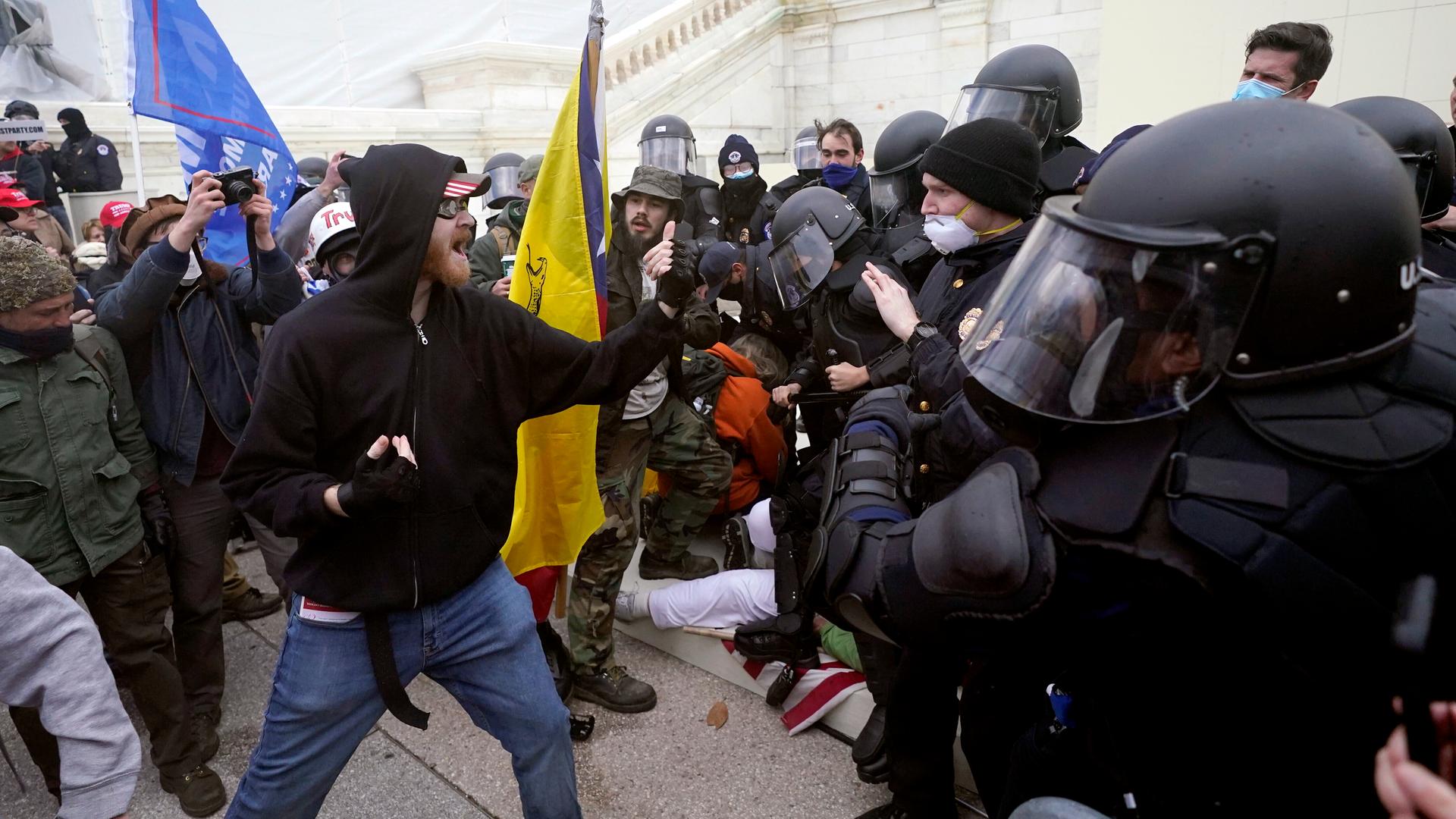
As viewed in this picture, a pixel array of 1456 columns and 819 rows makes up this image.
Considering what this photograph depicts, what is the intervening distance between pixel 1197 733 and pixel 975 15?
1319 cm

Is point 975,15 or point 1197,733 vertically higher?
point 975,15

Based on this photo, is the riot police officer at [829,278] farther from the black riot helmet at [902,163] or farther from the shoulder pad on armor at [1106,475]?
the shoulder pad on armor at [1106,475]

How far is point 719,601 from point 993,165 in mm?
2074

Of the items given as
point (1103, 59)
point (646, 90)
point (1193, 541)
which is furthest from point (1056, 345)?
point (646, 90)

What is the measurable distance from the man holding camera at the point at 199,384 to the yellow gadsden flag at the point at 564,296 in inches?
41.4

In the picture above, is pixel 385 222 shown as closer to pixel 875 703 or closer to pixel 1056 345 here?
pixel 1056 345

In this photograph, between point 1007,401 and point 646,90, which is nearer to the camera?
point 1007,401

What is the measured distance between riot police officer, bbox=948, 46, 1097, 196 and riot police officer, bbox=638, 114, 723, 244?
2.58 m

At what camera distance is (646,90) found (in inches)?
525

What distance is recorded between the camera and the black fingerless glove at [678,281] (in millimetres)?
2619

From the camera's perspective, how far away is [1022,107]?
14.4 ft

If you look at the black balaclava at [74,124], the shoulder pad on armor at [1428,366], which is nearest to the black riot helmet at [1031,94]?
the shoulder pad on armor at [1428,366]

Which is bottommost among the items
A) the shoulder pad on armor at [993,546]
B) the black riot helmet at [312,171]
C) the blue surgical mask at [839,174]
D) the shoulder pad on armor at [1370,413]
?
the shoulder pad on armor at [993,546]

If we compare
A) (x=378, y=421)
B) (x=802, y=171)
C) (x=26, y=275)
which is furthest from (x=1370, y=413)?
(x=802, y=171)
